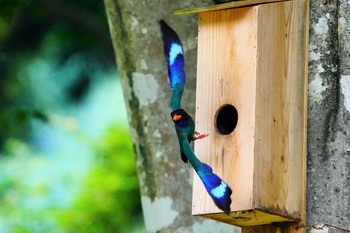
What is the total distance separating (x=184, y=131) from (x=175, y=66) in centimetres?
30

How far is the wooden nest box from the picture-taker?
4770 millimetres

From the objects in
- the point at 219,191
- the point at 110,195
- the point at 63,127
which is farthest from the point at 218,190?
the point at 63,127

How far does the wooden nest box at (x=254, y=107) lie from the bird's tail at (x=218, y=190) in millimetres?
144

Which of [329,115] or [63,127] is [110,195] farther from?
[329,115]

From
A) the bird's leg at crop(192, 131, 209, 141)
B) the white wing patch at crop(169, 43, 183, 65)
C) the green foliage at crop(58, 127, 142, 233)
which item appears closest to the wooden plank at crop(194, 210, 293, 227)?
the bird's leg at crop(192, 131, 209, 141)

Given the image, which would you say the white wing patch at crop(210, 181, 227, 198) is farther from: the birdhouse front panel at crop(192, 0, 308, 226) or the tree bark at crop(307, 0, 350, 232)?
the tree bark at crop(307, 0, 350, 232)

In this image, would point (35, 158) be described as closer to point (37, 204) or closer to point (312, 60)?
point (37, 204)

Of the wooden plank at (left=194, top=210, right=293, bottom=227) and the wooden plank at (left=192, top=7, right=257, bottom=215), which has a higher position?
the wooden plank at (left=192, top=7, right=257, bottom=215)

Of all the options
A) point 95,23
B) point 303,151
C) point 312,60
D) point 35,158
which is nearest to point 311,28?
point 312,60

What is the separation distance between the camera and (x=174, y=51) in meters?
5.03

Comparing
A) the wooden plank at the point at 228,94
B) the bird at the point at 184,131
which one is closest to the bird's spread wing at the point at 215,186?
the bird at the point at 184,131

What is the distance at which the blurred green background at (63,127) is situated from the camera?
8.46 m

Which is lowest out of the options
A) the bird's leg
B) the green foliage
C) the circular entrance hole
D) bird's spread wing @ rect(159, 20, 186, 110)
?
the green foliage

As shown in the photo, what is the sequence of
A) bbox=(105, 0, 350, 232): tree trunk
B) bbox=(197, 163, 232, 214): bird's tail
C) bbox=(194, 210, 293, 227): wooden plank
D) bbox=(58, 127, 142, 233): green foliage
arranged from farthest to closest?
bbox=(58, 127, 142, 233): green foliage → bbox=(105, 0, 350, 232): tree trunk → bbox=(194, 210, 293, 227): wooden plank → bbox=(197, 163, 232, 214): bird's tail
